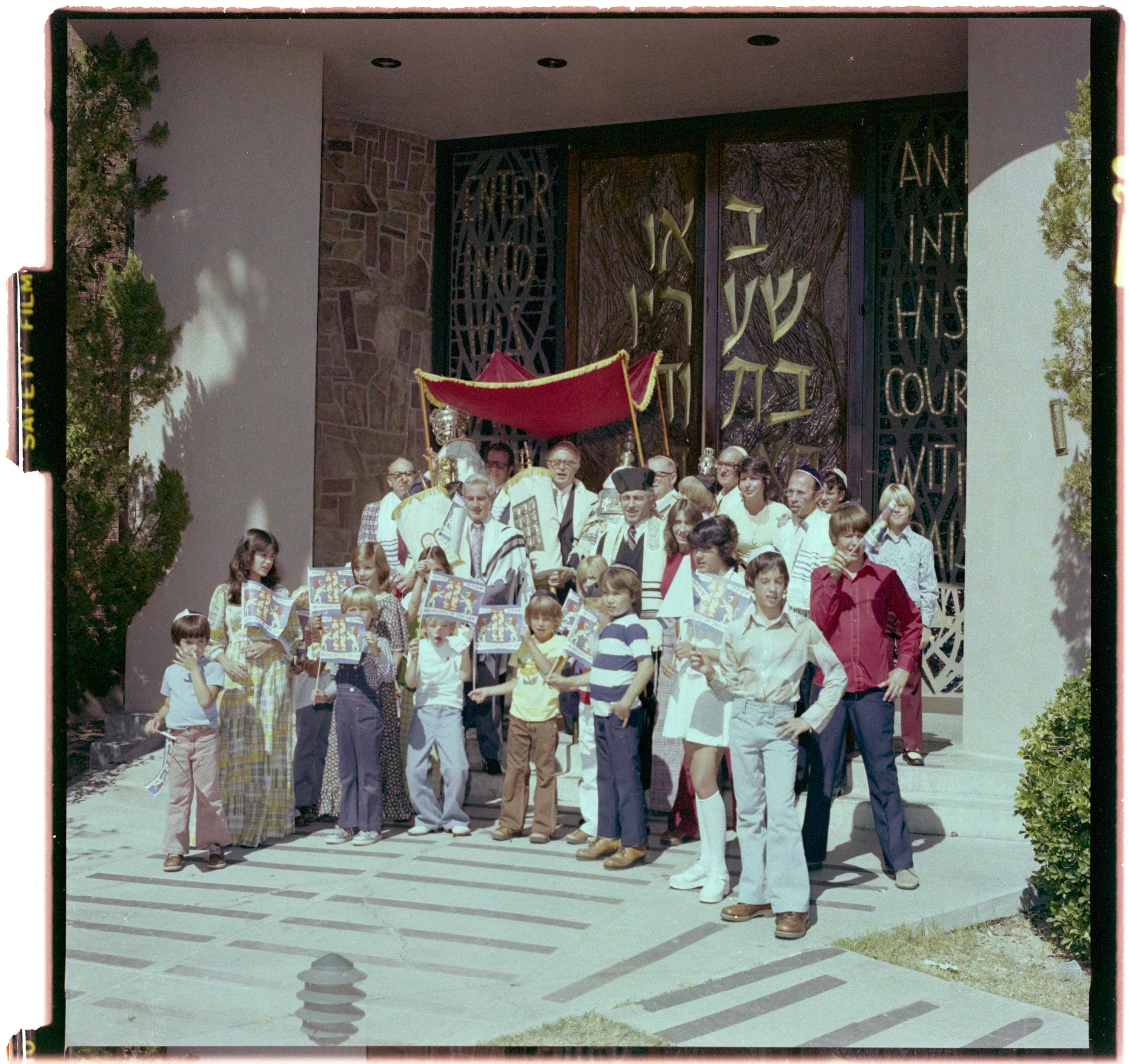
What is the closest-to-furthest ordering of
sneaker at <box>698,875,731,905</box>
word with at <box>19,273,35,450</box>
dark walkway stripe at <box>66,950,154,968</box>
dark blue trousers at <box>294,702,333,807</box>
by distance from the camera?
word with at <box>19,273,35,450</box> < dark walkway stripe at <box>66,950,154,968</box> < sneaker at <box>698,875,731,905</box> < dark blue trousers at <box>294,702,333,807</box>

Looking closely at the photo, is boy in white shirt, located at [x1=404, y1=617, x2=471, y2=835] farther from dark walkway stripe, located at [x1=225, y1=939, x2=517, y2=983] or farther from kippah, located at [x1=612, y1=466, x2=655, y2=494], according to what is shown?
dark walkway stripe, located at [x1=225, y1=939, x2=517, y2=983]

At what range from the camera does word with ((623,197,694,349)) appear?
1186cm

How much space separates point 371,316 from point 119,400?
9.84ft

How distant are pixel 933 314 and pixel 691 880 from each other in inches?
241

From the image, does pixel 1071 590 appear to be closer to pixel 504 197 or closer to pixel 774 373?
pixel 774 373

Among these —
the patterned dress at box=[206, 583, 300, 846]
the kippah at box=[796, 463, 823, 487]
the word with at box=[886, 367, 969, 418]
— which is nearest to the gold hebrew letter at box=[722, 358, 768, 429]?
the word with at box=[886, 367, 969, 418]

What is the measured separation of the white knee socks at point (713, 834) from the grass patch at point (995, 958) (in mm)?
786

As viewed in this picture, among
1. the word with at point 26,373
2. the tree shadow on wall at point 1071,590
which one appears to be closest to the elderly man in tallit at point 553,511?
the tree shadow on wall at point 1071,590

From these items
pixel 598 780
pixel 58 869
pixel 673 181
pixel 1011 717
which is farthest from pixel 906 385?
pixel 58 869

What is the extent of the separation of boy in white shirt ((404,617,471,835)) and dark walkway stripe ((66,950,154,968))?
2.21 m

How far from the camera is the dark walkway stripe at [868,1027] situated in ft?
15.7

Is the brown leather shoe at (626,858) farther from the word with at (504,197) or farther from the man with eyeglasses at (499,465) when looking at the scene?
the word with at (504,197)

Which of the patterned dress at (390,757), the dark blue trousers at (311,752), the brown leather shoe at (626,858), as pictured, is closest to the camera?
the brown leather shoe at (626,858)

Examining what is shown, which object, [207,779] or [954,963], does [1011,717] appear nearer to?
[954,963]
